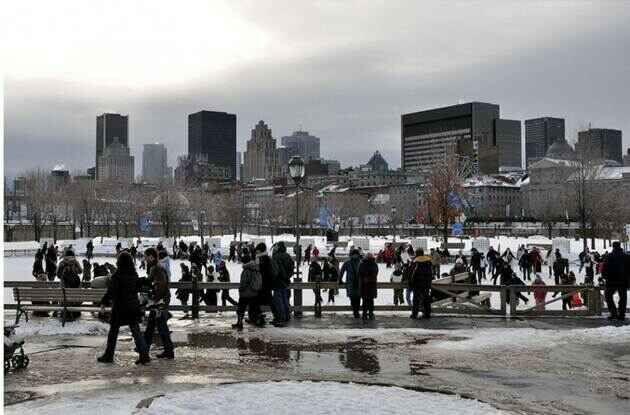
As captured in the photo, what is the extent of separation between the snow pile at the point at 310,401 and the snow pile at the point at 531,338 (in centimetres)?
425

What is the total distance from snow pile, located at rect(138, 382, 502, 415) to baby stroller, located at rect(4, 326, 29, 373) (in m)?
3.22

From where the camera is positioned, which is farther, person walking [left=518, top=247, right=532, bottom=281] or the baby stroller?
person walking [left=518, top=247, right=532, bottom=281]

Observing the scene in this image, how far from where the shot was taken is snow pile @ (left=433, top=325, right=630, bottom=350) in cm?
1341

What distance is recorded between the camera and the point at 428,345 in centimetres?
1345

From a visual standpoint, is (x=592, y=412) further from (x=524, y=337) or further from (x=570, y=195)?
(x=570, y=195)

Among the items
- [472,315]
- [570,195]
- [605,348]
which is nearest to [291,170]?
[472,315]

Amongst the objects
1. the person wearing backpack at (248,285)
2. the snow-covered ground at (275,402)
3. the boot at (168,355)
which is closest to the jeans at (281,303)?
the person wearing backpack at (248,285)

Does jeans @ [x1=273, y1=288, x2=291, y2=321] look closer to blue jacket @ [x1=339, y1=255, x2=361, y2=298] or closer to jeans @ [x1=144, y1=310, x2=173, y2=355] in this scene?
blue jacket @ [x1=339, y1=255, x2=361, y2=298]

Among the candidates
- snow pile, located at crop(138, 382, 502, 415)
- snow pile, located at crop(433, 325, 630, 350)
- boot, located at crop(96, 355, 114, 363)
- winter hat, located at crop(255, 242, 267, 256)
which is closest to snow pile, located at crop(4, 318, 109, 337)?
boot, located at crop(96, 355, 114, 363)

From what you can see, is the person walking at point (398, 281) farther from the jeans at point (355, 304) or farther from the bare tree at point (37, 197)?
the bare tree at point (37, 197)

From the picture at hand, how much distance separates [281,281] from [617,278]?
8.02 meters

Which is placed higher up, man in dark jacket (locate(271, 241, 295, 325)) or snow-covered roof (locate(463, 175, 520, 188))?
snow-covered roof (locate(463, 175, 520, 188))

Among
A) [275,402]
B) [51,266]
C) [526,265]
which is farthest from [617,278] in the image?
[51,266]

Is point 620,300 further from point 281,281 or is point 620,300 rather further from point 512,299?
point 281,281
